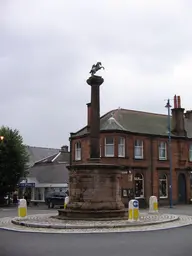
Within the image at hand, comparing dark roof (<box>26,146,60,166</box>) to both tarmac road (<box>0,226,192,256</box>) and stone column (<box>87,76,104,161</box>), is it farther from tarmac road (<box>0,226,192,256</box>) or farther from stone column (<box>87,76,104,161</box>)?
tarmac road (<box>0,226,192,256</box>)

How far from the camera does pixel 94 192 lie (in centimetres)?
2047

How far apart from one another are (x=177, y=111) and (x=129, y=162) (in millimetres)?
9303

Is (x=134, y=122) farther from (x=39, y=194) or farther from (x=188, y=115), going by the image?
(x=39, y=194)

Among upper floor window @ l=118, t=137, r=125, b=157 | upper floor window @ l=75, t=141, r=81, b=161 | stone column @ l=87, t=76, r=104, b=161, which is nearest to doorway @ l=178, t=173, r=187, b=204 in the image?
upper floor window @ l=118, t=137, r=125, b=157

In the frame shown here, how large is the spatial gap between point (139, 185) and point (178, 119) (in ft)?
30.5

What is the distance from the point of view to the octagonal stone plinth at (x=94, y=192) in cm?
2028

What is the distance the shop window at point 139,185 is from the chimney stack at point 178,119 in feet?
24.2

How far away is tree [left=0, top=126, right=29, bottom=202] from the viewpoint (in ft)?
144

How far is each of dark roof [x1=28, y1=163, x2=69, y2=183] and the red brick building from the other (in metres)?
7.23

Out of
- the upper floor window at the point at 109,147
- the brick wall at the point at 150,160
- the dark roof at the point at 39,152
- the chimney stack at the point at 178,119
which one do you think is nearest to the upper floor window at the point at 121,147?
the brick wall at the point at 150,160

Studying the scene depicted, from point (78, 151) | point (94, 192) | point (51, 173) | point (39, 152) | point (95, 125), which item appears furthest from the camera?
point (39, 152)

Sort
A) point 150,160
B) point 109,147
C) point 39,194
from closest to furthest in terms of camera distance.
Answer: point 109,147 → point 150,160 → point 39,194

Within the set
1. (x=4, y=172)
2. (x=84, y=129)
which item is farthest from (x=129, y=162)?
(x=4, y=172)

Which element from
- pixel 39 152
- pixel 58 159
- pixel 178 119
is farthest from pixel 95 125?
pixel 39 152
